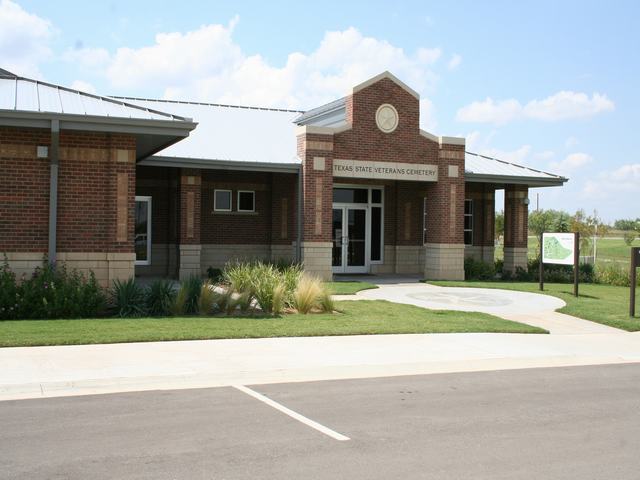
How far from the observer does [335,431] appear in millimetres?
6898

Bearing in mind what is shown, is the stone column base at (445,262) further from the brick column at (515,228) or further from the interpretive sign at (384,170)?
the brick column at (515,228)

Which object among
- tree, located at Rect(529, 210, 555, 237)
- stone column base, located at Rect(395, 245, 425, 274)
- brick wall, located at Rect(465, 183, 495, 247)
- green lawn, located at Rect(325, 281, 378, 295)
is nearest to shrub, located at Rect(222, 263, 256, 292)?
green lawn, located at Rect(325, 281, 378, 295)

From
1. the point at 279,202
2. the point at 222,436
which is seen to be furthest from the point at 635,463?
the point at 279,202

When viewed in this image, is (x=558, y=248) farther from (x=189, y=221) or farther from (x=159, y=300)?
(x=159, y=300)

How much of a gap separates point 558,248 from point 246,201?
10255 millimetres

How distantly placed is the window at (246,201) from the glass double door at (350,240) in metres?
2.76

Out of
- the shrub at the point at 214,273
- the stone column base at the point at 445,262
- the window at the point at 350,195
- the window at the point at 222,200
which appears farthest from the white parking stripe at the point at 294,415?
the window at the point at 350,195

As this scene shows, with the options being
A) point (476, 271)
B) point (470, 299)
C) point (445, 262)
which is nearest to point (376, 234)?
point (445, 262)

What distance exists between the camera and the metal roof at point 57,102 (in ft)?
46.0

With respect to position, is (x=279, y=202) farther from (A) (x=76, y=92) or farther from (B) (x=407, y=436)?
(B) (x=407, y=436)

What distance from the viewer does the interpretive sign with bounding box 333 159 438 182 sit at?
Result: 2248 centimetres

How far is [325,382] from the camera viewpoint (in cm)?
937

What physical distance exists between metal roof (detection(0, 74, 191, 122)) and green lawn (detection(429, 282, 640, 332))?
960 cm

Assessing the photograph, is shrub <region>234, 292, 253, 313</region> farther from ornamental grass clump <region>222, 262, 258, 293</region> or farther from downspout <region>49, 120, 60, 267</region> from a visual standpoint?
downspout <region>49, 120, 60, 267</region>
